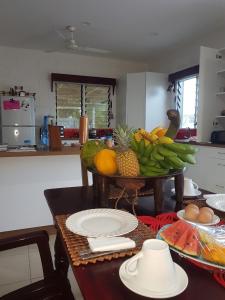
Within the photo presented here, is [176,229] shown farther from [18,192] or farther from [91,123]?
[91,123]

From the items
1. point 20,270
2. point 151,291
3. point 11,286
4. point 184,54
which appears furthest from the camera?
point 184,54

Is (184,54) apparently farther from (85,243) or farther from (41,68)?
(85,243)

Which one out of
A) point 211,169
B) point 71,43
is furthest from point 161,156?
point 71,43

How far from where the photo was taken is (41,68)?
4.85 meters

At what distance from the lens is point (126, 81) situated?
481cm

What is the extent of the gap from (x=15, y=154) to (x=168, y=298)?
5.87 ft

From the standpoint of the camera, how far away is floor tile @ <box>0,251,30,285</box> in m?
1.78

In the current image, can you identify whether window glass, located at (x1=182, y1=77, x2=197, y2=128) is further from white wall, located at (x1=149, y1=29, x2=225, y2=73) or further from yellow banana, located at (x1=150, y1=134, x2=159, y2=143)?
yellow banana, located at (x1=150, y1=134, x2=159, y2=143)

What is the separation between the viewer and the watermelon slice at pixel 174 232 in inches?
24.0

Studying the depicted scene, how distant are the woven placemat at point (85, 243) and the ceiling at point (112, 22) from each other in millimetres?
2943

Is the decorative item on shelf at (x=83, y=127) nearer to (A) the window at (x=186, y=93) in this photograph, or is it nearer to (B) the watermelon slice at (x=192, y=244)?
(B) the watermelon slice at (x=192, y=244)

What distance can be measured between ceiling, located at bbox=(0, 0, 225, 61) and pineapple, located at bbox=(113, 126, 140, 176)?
8.58ft

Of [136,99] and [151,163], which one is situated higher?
[136,99]

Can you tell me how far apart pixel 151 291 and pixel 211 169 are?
2965 mm
